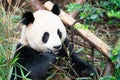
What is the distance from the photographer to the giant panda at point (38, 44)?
3.24 m

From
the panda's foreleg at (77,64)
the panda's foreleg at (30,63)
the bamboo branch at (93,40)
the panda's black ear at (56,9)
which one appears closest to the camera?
the bamboo branch at (93,40)

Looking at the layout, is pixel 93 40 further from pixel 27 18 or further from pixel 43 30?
pixel 27 18

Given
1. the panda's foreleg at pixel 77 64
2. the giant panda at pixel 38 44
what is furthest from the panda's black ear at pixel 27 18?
the panda's foreleg at pixel 77 64

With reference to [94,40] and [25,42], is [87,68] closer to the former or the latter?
[94,40]

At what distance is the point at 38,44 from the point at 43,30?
0.60ft

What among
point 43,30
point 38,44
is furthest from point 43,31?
point 38,44

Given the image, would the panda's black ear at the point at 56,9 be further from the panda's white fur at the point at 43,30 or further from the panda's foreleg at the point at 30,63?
the panda's foreleg at the point at 30,63

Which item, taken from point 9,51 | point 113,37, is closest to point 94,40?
point 9,51

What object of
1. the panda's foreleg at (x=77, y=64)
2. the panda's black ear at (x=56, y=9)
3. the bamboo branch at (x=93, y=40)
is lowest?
the panda's foreleg at (x=77, y=64)

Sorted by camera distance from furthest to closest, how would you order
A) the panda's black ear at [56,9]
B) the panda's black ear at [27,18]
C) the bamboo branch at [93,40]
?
the panda's black ear at [56,9] < the panda's black ear at [27,18] < the bamboo branch at [93,40]

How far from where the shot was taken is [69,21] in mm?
3729

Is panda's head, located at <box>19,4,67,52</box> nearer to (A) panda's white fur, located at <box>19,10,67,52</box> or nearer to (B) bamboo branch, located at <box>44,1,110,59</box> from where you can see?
(A) panda's white fur, located at <box>19,10,67,52</box>

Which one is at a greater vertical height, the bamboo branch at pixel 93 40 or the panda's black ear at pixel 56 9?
the panda's black ear at pixel 56 9

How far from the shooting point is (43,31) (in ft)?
10.7
